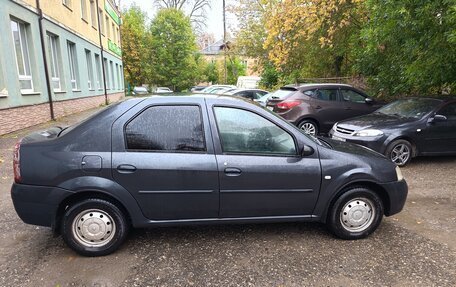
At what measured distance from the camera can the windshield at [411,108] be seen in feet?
22.6

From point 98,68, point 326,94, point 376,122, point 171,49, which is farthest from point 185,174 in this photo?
point 171,49

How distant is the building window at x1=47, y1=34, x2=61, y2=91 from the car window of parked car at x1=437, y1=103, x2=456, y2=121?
45.3 feet

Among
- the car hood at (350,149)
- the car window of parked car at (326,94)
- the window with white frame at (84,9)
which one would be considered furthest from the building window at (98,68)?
the car hood at (350,149)

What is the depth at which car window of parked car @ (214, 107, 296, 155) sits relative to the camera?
11.1ft

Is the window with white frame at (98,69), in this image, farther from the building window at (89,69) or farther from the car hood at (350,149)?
the car hood at (350,149)

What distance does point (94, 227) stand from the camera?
3213mm

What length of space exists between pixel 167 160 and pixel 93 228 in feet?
3.26

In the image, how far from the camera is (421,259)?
3252 mm

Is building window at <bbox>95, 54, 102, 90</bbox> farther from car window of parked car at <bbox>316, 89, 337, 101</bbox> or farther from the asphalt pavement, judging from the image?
the asphalt pavement

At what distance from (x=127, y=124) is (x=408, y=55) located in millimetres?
8086

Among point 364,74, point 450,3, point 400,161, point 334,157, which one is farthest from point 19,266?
point 364,74

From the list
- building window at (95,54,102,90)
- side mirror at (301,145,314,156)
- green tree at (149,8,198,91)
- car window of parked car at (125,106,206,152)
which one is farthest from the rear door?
green tree at (149,8,198,91)

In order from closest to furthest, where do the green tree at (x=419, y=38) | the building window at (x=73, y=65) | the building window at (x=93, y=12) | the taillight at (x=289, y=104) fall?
the green tree at (x=419, y=38) < the taillight at (x=289, y=104) < the building window at (x=73, y=65) < the building window at (x=93, y=12)

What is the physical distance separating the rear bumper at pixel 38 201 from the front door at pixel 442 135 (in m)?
6.67
